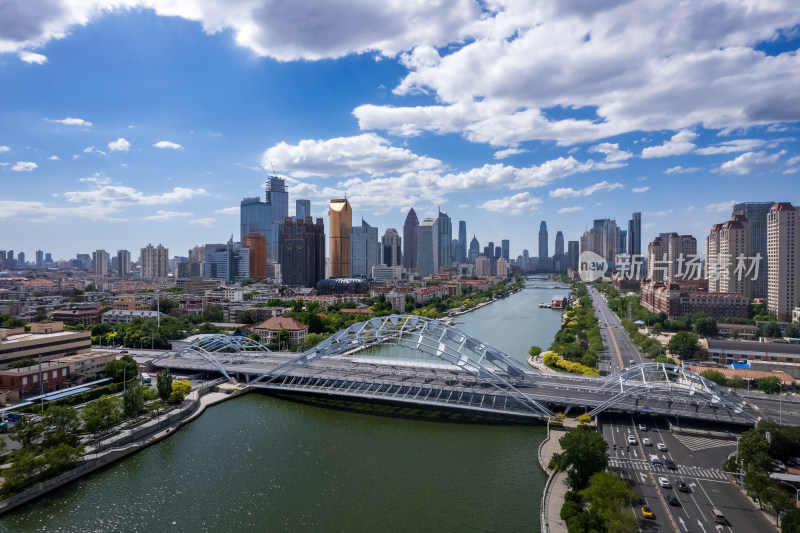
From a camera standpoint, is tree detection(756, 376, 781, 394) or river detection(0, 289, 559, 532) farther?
tree detection(756, 376, 781, 394)

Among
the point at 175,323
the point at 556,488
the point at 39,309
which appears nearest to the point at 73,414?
the point at 556,488

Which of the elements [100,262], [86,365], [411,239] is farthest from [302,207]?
[86,365]

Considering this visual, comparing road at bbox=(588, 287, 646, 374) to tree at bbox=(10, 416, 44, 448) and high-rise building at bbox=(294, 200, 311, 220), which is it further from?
high-rise building at bbox=(294, 200, 311, 220)

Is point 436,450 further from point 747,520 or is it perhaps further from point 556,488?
point 747,520

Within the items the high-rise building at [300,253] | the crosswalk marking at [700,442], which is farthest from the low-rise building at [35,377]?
the high-rise building at [300,253]

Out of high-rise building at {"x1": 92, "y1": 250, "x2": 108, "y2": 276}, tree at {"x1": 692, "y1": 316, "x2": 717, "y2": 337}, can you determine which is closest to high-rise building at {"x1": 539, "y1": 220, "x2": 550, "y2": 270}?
high-rise building at {"x1": 92, "y1": 250, "x2": 108, "y2": 276}

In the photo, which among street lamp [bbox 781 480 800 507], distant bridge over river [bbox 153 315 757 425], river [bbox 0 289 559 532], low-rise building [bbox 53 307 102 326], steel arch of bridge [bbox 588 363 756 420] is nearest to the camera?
street lamp [bbox 781 480 800 507]

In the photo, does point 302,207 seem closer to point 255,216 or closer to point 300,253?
point 255,216
